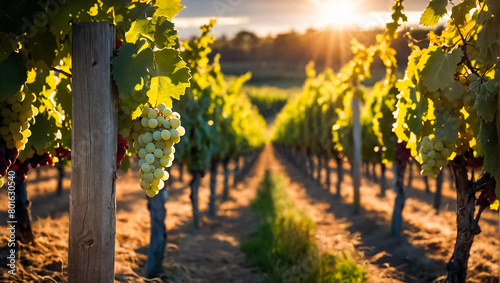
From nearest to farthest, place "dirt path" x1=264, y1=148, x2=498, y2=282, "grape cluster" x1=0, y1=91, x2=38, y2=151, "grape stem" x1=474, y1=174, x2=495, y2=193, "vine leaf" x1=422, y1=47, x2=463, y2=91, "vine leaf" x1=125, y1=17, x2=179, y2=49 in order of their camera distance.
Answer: "vine leaf" x1=125, y1=17, x2=179, y2=49
"grape cluster" x1=0, y1=91, x2=38, y2=151
"vine leaf" x1=422, y1=47, x2=463, y2=91
"grape stem" x1=474, y1=174, x2=495, y2=193
"dirt path" x1=264, y1=148, x2=498, y2=282

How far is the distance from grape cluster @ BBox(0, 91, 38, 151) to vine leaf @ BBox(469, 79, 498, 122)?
108 inches

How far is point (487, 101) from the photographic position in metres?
2.55

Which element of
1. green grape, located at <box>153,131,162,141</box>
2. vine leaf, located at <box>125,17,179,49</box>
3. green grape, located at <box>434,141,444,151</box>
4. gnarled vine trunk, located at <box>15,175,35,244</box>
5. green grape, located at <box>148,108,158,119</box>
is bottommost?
gnarled vine trunk, located at <box>15,175,35,244</box>

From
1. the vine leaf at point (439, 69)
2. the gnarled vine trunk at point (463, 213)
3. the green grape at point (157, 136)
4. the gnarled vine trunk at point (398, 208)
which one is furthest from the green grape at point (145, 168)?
the gnarled vine trunk at point (398, 208)

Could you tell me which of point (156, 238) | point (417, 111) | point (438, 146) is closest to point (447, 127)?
point (438, 146)

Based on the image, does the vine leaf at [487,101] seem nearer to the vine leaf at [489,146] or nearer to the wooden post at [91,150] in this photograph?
the vine leaf at [489,146]

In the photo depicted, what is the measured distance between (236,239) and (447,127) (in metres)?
5.82

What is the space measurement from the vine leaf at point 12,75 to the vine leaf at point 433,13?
8.82 feet

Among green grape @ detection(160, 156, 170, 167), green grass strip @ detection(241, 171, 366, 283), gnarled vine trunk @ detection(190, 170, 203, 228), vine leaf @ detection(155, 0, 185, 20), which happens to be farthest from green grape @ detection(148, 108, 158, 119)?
gnarled vine trunk @ detection(190, 170, 203, 228)

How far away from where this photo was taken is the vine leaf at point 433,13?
3006mm

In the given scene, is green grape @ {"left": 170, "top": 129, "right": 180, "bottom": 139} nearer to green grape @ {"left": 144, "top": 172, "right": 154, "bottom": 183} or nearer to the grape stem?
green grape @ {"left": 144, "top": 172, "right": 154, "bottom": 183}

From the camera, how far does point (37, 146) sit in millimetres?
3219

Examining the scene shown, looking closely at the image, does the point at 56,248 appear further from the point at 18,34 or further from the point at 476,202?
the point at 476,202

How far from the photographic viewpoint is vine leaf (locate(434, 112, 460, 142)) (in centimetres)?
301
